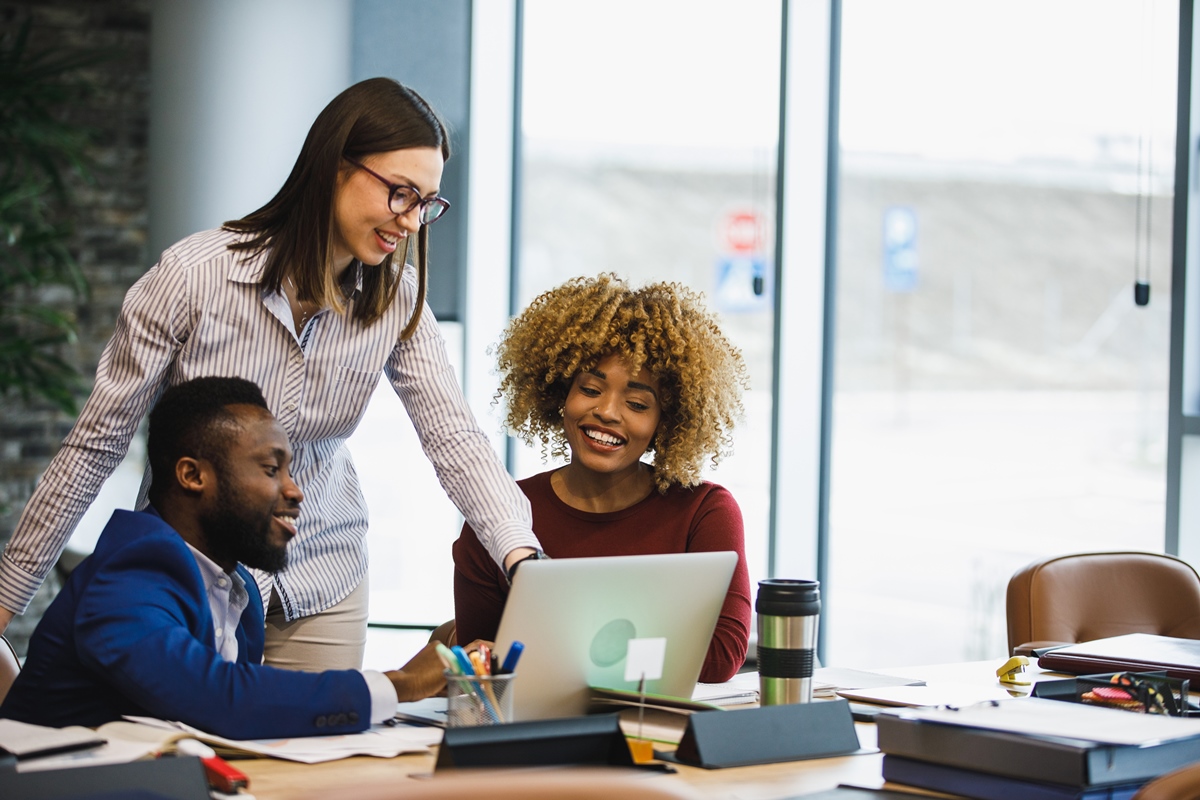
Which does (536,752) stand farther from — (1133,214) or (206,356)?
(1133,214)

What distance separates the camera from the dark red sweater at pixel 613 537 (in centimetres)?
215

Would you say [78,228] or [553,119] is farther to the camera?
[78,228]

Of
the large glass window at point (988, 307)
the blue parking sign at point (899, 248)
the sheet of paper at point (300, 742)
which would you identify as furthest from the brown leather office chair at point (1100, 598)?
the blue parking sign at point (899, 248)

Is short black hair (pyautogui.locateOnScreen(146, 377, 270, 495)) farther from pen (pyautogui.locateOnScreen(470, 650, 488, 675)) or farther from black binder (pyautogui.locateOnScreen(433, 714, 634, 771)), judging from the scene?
black binder (pyautogui.locateOnScreen(433, 714, 634, 771))

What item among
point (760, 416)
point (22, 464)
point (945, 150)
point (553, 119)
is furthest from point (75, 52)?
point (945, 150)

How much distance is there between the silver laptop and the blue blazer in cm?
22

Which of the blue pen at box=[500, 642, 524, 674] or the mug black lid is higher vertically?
the mug black lid

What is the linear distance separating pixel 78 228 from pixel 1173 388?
3.89 m

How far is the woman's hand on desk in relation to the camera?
1590mm

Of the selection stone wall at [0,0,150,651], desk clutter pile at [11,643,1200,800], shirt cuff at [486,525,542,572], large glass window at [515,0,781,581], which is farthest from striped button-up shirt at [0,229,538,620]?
stone wall at [0,0,150,651]

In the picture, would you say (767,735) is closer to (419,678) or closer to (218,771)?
(419,678)

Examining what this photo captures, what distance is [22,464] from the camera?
16.2ft

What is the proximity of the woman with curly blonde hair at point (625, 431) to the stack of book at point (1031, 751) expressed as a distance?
736mm

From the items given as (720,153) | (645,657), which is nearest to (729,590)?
(645,657)
